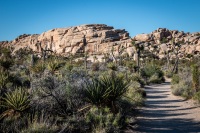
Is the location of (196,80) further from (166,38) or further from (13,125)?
(166,38)

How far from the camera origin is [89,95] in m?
9.14

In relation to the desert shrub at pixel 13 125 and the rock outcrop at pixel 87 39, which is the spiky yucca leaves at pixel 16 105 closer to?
the desert shrub at pixel 13 125

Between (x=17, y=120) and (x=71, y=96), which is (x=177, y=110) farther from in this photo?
(x=17, y=120)

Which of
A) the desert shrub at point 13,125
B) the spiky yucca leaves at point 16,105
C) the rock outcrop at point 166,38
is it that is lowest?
the desert shrub at point 13,125

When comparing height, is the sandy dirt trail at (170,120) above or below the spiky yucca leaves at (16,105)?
below

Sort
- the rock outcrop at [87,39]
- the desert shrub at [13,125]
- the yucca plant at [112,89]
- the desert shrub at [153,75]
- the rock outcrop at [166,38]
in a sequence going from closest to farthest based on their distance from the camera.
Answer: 1. the desert shrub at [13,125]
2. the yucca plant at [112,89]
3. the desert shrub at [153,75]
4. the rock outcrop at [166,38]
5. the rock outcrop at [87,39]

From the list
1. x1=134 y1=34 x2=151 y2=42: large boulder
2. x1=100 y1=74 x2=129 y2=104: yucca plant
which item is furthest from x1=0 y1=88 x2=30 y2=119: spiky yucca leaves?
x1=134 y1=34 x2=151 y2=42: large boulder

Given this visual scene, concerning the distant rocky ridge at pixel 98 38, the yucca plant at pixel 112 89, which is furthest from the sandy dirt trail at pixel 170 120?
the distant rocky ridge at pixel 98 38

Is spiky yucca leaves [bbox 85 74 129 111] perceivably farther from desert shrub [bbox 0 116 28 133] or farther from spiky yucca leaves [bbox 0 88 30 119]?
desert shrub [bbox 0 116 28 133]

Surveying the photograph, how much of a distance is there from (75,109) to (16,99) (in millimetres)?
2063

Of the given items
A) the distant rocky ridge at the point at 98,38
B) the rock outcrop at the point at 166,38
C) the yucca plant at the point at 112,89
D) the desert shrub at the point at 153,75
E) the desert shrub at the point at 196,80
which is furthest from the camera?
the distant rocky ridge at the point at 98,38

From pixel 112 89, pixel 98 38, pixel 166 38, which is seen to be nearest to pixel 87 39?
pixel 98 38

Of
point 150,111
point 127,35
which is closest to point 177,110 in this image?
point 150,111

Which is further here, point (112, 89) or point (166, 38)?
point (166, 38)
